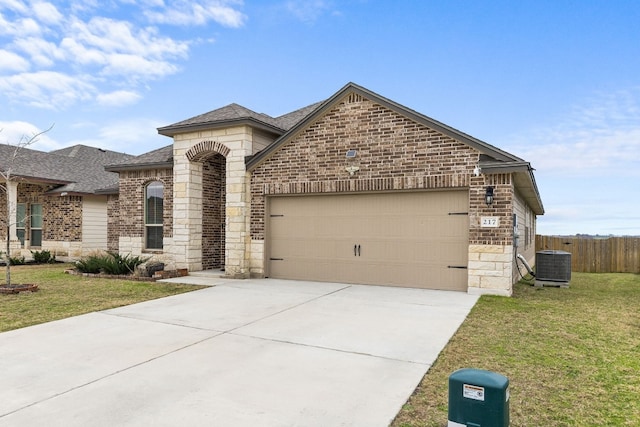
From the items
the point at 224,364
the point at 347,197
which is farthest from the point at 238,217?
the point at 224,364

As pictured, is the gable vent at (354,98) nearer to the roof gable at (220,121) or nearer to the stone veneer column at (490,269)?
the roof gable at (220,121)

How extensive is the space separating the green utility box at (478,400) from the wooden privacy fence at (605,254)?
18.9 meters

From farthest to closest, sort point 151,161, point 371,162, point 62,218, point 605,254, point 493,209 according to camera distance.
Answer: point 62,218, point 605,254, point 151,161, point 371,162, point 493,209

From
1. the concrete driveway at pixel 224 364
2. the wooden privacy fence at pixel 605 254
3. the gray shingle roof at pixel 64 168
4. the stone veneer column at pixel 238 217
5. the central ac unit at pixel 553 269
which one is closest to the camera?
the concrete driveway at pixel 224 364

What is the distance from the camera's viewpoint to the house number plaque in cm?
953

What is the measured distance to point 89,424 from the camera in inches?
130

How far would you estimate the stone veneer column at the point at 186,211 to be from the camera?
13.3 metres

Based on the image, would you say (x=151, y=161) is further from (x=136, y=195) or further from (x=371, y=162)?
(x=371, y=162)

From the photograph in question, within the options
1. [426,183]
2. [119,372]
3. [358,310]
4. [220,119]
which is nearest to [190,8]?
[220,119]

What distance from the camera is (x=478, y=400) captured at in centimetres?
273

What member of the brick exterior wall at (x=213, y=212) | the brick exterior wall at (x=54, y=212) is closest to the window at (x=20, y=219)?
the brick exterior wall at (x=54, y=212)

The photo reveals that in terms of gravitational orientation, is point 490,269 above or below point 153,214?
below

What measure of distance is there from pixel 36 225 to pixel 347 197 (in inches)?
665

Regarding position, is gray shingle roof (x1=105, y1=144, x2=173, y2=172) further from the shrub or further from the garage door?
the garage door
